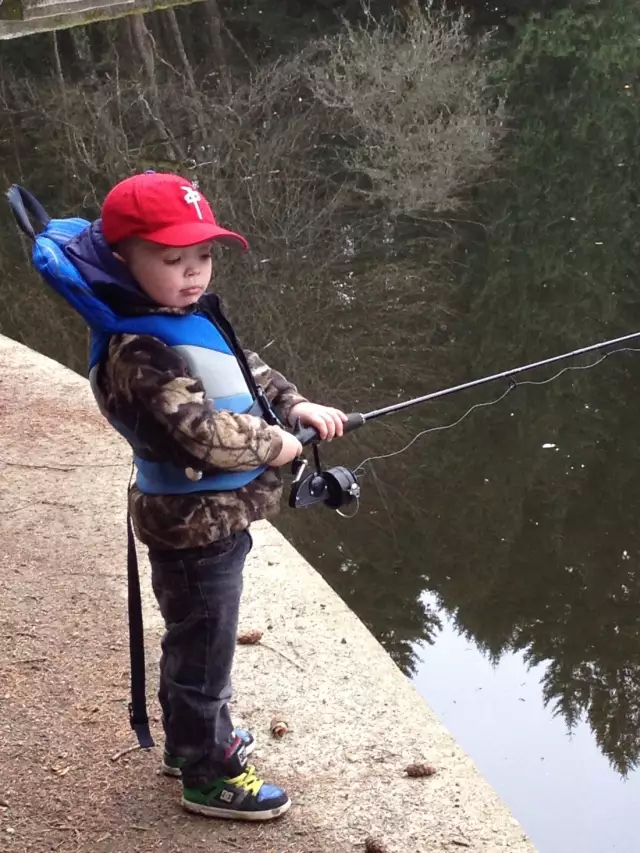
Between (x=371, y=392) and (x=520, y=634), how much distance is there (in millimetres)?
2427

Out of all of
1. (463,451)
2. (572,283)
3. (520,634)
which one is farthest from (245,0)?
(520,634)

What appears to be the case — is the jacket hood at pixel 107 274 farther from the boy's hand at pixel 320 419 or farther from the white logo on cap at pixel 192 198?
the boy's hand at pixel 320 419

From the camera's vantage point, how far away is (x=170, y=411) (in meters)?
2.08

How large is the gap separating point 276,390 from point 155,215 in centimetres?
60

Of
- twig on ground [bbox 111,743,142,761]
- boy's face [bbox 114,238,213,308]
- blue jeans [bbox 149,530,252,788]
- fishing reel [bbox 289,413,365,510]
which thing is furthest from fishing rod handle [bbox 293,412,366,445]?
twig on ground [bbox 111,743,142,761]

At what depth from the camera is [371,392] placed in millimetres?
6516

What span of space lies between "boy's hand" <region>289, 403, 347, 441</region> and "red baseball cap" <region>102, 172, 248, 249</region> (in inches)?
18.9

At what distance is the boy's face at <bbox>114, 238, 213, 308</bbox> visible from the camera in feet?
6.91

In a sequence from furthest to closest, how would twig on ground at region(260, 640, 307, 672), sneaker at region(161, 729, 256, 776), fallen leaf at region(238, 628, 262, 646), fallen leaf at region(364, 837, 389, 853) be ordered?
1. fallen leaf at region(238, 628, 262, 646)
2. twig on ground at region(260, 640, 307, 672)
3. sneaker at region(161, 729, 256, 776)
4. fallen leaf at region(364, 837, 389, 853)

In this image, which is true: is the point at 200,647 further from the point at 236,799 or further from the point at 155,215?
the point at 155,215

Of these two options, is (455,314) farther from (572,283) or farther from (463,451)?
(463,451)


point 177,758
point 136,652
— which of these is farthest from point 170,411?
point 177,758

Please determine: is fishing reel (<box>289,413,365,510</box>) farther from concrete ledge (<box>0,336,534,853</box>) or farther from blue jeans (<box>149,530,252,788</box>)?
concrete ledge (<box>0,336,534,853</box>)

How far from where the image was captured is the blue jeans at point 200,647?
230 cm
